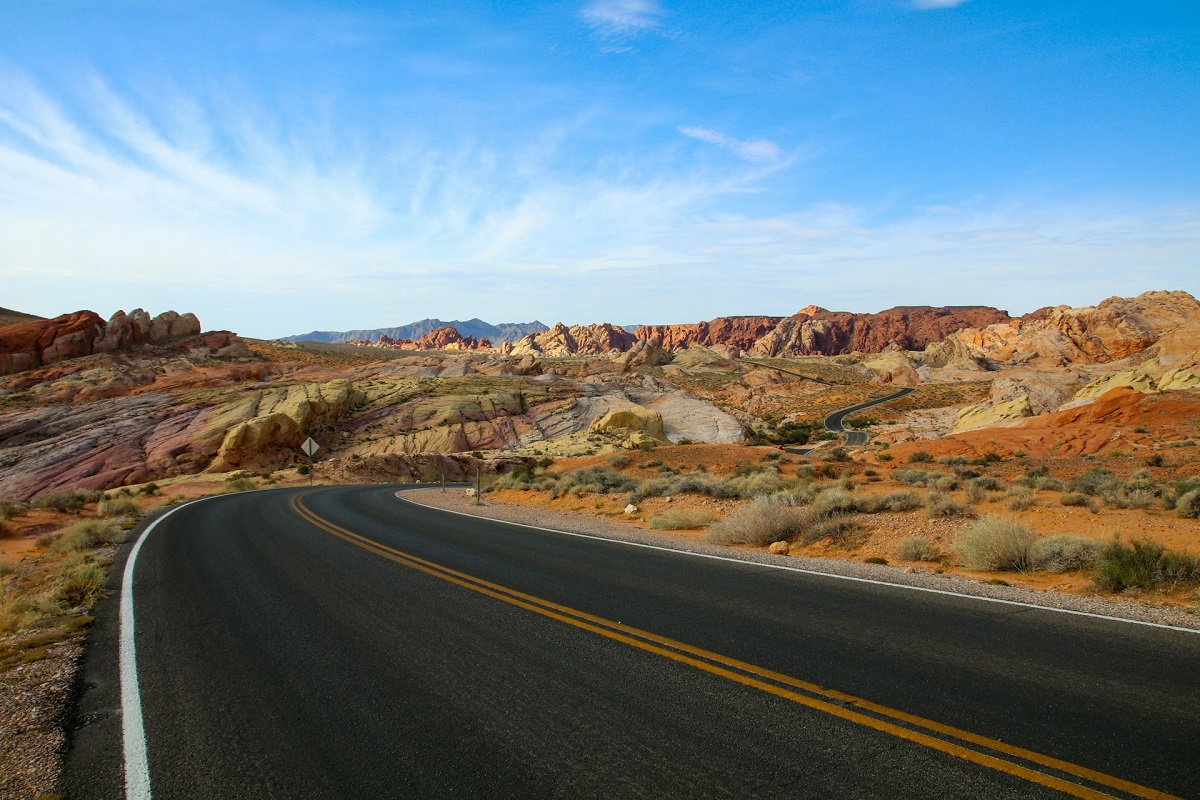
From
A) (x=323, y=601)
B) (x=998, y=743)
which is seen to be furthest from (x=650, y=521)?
(x=998, y=743)

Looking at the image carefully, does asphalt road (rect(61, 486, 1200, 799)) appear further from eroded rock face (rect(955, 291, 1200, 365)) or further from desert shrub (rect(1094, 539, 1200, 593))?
eroded rock face (rect(955, 291, 1200, 365))

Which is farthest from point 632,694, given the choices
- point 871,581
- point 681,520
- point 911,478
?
point 911,478

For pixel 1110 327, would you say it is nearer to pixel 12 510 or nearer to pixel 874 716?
pixel 874 716

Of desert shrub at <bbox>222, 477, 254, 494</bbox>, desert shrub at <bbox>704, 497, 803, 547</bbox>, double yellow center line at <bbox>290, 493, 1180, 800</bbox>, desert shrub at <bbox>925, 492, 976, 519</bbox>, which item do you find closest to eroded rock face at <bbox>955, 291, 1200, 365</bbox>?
desert shrub at <bbox>925, 492, 976, 519</bbox>

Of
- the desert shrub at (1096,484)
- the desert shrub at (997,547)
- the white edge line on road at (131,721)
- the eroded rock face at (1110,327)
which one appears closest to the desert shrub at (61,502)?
the white edge line on road at (131,721)

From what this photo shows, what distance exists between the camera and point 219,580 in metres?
9.25

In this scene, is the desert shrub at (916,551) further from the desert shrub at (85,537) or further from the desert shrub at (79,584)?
the desert shrub at (85,537)

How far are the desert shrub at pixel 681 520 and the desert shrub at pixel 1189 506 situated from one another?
29.4ft

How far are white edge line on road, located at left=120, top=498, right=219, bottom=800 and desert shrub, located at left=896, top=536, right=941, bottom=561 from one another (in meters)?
10.3

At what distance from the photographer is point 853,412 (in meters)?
73.1

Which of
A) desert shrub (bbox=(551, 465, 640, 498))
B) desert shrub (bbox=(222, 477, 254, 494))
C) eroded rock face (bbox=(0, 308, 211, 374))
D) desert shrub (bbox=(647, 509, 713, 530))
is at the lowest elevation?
desert shrub (bbox=(222, 477, 254, 494))

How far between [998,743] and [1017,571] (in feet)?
21.9

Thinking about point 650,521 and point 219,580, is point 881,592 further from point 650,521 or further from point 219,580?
point 219,580

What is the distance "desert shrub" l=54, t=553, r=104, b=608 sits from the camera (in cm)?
818
